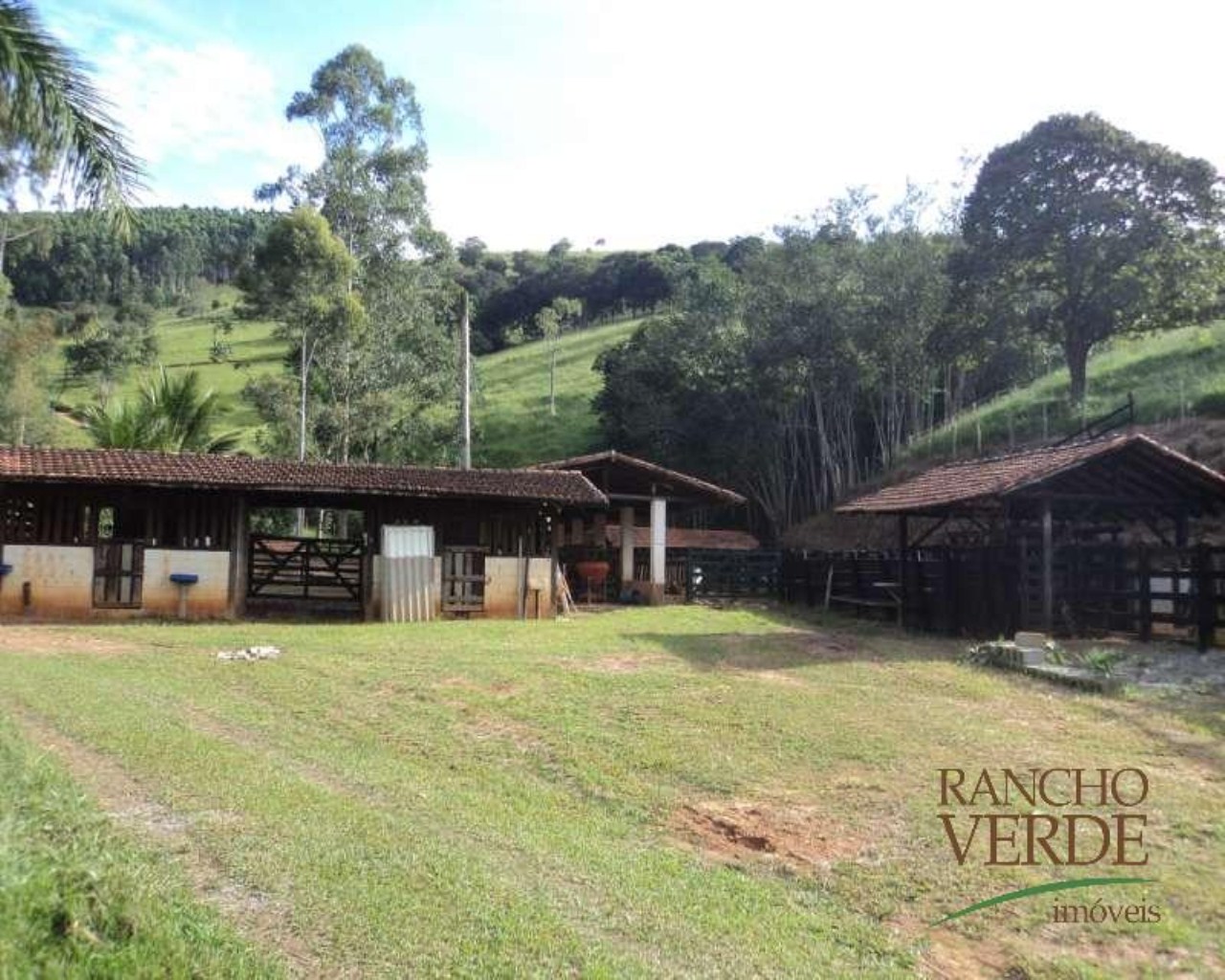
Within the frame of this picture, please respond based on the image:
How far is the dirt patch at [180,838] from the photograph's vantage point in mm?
3881

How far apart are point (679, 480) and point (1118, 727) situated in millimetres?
16227

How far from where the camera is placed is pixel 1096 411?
2809 centimetres

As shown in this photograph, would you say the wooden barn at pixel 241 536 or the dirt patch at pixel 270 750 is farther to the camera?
the wooden barn at pixel 241 536

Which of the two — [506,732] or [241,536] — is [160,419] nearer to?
[241,536]

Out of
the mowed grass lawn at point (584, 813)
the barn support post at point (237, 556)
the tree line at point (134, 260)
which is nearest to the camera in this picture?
the mowed grass lawn at point (584, 813)

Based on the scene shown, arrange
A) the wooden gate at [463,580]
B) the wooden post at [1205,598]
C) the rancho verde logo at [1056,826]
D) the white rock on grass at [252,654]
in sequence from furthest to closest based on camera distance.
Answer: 1. the wooden gate at [463,580]
2. the wooden post at [1205,598]
3. the white rock on grass at [252,654]
4. the rancho verde logo at [1056,826]

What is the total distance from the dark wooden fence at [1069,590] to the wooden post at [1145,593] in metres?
0.01

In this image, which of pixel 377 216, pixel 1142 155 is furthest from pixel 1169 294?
pixel 377 216

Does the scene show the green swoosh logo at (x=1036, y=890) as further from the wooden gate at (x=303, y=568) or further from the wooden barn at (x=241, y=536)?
the wooden gate at (x=303, y=568)

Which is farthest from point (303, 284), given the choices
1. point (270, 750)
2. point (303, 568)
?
point (270, 750)

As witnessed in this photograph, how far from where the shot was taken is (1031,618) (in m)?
15.2

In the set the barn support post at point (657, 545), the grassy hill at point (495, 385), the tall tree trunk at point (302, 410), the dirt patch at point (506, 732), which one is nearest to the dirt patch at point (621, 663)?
the dirt patch at point (506, 732)

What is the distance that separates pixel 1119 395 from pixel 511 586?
2110 centimetres

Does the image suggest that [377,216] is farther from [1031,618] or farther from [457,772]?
[457,772]
